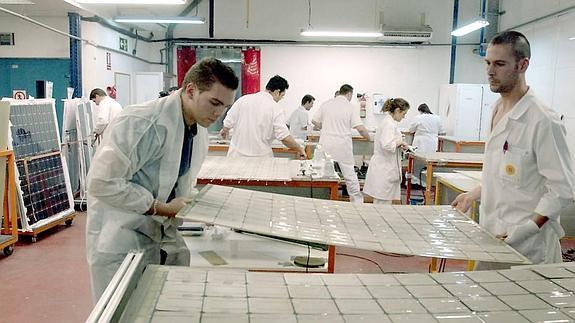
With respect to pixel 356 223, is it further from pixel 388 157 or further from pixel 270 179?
pixel 388 157

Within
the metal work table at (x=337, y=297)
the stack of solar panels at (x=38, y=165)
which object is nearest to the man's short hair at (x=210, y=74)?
the metal work table at (x=337, y=297)

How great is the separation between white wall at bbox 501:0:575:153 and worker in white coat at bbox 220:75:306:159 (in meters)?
4.46

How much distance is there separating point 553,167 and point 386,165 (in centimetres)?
330

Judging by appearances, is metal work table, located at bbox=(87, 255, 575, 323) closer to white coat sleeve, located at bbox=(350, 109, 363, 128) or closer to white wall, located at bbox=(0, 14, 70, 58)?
white coat sleeve, located at bbox=(350, 109, 363, 128)

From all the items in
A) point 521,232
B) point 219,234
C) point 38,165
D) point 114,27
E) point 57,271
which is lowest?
point 57,271

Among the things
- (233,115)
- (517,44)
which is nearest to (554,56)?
(233,115)

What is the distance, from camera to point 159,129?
5.71 feet

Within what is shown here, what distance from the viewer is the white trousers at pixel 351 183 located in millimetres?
5809

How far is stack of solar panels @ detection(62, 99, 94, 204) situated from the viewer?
19.6ft

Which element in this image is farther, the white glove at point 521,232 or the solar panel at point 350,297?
the white glove at point 521,232

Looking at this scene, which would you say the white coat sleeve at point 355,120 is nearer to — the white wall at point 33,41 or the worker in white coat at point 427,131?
the worker in white coat at point 427,131

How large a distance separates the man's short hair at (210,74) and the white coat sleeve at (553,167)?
3.80ft

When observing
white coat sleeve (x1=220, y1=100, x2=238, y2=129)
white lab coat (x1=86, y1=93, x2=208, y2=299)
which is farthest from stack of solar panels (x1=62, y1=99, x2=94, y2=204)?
white lab coat (x1=86, y1=93, x2=208, y2=299)

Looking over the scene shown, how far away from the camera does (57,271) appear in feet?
12.8
